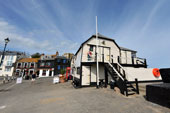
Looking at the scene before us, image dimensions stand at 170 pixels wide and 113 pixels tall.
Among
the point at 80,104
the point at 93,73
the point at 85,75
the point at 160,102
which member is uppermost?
the point at 93,73

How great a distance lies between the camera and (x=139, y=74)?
11594mm

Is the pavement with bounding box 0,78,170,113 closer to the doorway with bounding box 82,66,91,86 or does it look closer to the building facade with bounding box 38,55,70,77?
the doorway with bounding box 82,66,91,86

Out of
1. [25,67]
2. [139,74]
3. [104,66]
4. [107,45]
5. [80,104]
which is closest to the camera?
[80,104]

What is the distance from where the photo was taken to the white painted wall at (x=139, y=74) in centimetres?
1114

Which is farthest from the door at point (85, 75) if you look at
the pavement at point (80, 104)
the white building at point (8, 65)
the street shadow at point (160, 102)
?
the white building at point (8, 65)

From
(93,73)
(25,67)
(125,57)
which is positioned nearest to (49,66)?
(25,67)

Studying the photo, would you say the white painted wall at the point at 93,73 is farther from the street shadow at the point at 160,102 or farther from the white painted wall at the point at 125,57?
the street shadow at the point at 160,102

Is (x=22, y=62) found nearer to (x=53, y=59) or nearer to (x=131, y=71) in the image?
(x=53, y=59)

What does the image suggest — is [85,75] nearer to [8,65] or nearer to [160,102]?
[160,102]

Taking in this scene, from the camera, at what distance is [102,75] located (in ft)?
36.5

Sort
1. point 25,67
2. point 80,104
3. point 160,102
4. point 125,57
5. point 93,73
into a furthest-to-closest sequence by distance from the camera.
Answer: point 25,67 < point 125,57 < point 93,73 < point 80,104 < point 160,102

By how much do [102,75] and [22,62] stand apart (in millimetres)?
37017

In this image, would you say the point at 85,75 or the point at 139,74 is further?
the point at 139,74

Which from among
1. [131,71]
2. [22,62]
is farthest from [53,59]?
[131,71]
